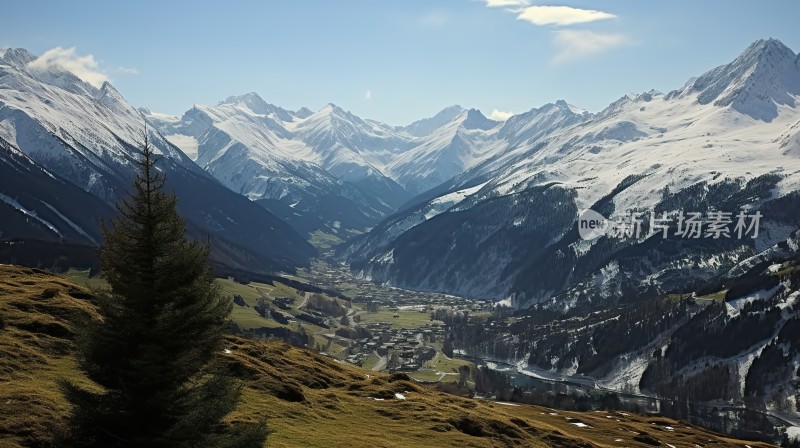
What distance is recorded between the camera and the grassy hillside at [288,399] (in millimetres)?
55562

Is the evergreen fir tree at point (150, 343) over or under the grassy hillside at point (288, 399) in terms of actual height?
over

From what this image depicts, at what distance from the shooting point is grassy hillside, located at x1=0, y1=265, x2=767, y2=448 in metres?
55.6

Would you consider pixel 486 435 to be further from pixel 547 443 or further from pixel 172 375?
pixel 172 375

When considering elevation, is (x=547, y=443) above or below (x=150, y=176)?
below

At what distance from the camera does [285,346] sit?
121188mm

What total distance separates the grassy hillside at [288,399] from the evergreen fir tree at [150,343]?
4030 millimetres

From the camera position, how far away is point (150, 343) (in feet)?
143

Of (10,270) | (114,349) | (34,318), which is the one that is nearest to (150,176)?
(114,349)

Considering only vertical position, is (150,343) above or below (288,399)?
above

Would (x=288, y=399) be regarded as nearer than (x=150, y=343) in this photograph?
No

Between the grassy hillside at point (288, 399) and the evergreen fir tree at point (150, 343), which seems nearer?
the evergreen fir tree at point (150, 343)

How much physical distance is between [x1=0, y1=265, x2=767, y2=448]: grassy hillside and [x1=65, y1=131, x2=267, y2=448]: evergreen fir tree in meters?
4.03

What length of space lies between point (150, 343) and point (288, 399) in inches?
1543

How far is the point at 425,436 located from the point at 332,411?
1112cm
